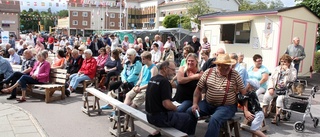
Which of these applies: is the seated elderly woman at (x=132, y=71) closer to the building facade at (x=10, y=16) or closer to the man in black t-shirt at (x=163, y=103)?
the man in black t-shirt at (x=163, y=103)

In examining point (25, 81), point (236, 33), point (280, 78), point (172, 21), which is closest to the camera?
point (280, 78)

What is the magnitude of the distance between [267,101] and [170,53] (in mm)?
5078

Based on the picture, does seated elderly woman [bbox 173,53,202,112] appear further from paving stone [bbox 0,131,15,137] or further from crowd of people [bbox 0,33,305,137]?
paving stone [bbox 0,131,15,137]

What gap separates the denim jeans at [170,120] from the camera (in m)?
3.97

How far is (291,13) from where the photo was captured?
1116 cm

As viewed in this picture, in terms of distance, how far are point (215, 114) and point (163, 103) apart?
2.49ft

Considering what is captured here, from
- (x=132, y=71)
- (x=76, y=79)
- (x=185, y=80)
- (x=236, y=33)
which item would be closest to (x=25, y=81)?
(x=76, y=79)

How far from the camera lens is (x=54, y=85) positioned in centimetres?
738

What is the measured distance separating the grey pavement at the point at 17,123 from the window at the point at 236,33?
947 centimetres

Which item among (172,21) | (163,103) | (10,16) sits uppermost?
(172,21)

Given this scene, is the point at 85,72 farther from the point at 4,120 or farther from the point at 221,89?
the point at 221,89

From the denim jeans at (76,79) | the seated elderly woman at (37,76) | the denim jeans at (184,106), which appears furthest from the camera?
the denim jeans at (76,79)

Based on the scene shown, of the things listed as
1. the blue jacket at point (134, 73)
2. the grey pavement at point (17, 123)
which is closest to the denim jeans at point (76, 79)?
the grey pavement at point (17, 123)

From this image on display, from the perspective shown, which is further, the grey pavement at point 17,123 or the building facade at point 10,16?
the building facade at point 10,16
